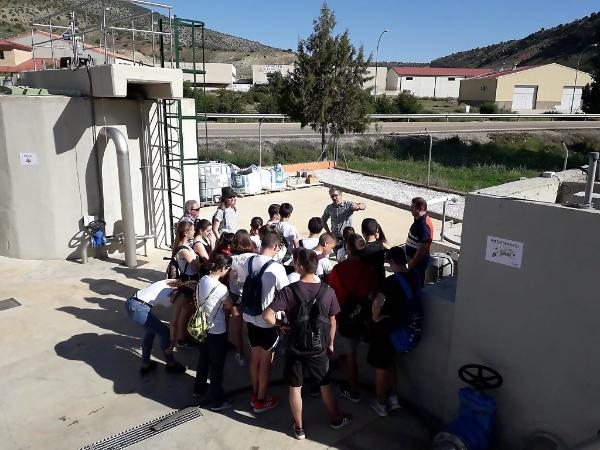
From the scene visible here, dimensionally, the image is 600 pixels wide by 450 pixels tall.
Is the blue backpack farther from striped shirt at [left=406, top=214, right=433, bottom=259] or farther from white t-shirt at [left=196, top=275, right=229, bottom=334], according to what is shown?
striped shirt at [left=406, top=214, right=433, bottom=259]

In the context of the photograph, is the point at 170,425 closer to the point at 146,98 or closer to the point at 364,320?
the point at 364,320

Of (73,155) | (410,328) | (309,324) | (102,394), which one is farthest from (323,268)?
(73,155)

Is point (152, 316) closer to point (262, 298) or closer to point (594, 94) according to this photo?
point (262, 298)

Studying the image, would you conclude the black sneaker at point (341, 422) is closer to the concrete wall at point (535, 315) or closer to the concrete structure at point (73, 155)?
the concrete wall at point (535, 315)

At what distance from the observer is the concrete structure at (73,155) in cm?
842

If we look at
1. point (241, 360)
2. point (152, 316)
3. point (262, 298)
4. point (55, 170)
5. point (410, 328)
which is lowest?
point (241, 360)

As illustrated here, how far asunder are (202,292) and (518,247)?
2666 millimetres

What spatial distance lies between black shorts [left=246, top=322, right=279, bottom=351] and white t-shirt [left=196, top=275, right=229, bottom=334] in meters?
0.30

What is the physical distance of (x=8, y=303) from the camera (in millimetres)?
7383

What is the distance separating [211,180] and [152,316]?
957cm

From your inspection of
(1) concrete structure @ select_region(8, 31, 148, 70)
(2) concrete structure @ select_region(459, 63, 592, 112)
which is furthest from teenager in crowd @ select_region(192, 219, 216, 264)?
(2) concrete structure @ select_region(459, 63, 592, 112)

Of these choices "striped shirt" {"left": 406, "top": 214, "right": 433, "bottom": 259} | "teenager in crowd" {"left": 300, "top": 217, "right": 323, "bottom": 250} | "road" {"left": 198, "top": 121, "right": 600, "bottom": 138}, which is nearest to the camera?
"teenager in crowd" {"left": 300, "top": 217, "right": 323, "bottom": 250}

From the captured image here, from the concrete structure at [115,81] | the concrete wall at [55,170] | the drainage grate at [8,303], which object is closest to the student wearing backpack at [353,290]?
the drainage grate at [8,303]

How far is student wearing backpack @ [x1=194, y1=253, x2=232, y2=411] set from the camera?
A: 15.1ft
